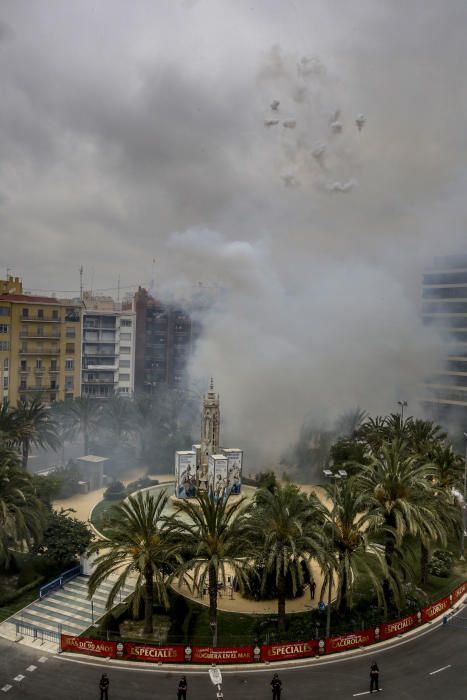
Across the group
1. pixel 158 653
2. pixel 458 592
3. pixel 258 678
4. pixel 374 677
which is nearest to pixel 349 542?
pixel 374 677

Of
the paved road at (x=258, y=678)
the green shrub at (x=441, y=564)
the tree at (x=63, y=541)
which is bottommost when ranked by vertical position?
the paved road at (x=258, y=678)

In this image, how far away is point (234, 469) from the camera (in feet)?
187

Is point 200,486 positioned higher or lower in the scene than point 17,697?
higher

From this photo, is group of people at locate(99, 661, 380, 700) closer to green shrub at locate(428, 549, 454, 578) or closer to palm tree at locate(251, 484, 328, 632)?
palm tree at locate(251, 484, 328, 632)

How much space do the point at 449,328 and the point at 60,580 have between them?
77.0 m

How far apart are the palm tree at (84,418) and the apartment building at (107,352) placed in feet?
95.9

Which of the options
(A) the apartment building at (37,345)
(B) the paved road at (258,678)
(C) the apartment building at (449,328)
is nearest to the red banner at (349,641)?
(B) the paved road at (258,678)

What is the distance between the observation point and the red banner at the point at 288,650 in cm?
2895

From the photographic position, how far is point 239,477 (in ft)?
188

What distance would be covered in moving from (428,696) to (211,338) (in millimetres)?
74039

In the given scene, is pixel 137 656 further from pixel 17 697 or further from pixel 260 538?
pixel 260 538

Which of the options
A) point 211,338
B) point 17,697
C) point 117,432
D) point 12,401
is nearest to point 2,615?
point 17,697

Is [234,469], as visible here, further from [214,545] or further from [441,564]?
[214,545]

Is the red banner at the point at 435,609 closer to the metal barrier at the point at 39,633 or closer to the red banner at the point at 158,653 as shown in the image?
the red banner at the point at 158,653
